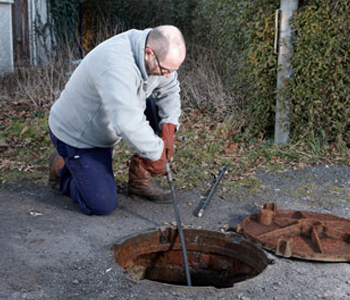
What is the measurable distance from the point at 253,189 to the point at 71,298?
2584mm

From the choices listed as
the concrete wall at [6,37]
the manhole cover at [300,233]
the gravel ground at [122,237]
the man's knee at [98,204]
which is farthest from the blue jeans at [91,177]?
the concrete wall at [6,37]

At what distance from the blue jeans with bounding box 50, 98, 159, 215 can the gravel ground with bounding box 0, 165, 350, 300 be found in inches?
4.1

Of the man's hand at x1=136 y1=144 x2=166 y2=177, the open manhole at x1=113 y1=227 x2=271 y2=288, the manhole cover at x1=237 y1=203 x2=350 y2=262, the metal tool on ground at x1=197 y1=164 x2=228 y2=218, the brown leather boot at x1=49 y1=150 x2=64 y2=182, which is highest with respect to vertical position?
the man's hand at x1=136 y1=144 x2=166 y2=177

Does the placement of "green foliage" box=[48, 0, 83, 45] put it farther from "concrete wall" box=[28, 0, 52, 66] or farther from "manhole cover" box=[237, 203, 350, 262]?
"manhole cover" box=[237, 203, 350, 262]

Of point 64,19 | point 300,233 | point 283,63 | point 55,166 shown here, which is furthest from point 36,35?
point 300,233

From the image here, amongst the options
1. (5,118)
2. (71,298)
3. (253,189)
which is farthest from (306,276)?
(5,118)

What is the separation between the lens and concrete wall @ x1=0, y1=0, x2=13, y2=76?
1098 centimetres

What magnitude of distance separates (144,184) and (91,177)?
1.88 feet

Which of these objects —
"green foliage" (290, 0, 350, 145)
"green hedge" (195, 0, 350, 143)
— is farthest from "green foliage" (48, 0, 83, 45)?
"green foliage" (290, 0, 350, 145)

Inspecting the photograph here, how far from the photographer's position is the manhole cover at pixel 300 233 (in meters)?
3.37

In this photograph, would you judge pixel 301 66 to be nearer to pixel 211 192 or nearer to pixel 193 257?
pixel 211 192

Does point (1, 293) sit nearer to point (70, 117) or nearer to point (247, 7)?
point (70, 117)

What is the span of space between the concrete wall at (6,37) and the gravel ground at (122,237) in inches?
259

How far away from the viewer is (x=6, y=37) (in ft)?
36.5
